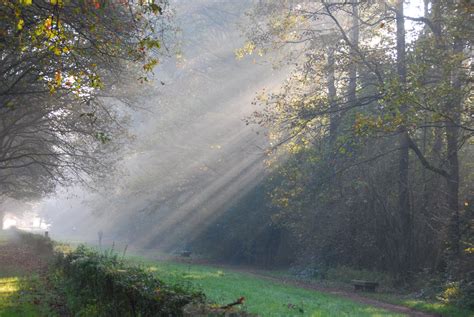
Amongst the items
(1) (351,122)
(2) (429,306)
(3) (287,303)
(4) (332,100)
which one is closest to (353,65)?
(4) (332,100)

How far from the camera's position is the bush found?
623 centimetres

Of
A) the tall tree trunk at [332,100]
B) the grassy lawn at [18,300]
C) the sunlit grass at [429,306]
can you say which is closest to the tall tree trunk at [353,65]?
the tall tree trunk at [332,100]

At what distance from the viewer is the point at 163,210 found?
5047 centimetres

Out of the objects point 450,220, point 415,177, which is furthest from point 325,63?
point 450,220

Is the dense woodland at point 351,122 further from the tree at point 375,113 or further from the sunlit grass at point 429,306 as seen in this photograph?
the sunlit grass at point 429,306

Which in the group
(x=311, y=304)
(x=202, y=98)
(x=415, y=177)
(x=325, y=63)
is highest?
(x=202, y=98)

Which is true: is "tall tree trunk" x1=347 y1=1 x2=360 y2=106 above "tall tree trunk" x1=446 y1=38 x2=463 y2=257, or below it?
above

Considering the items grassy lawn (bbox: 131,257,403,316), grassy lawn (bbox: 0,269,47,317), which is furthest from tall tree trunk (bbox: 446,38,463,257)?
grassy lawn (bbox: 0,269,47,317)

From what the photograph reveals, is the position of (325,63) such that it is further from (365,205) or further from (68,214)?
(68,214)

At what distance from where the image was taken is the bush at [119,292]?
6.23 meters

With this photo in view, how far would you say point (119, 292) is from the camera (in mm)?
7996

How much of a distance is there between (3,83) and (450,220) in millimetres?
17359

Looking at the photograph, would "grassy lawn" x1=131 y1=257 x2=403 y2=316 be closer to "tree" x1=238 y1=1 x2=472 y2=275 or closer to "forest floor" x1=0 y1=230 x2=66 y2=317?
"forest floor" x1=0 y1=230 x2=66 y2=317

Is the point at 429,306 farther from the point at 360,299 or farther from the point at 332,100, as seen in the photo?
the point at 332,100
